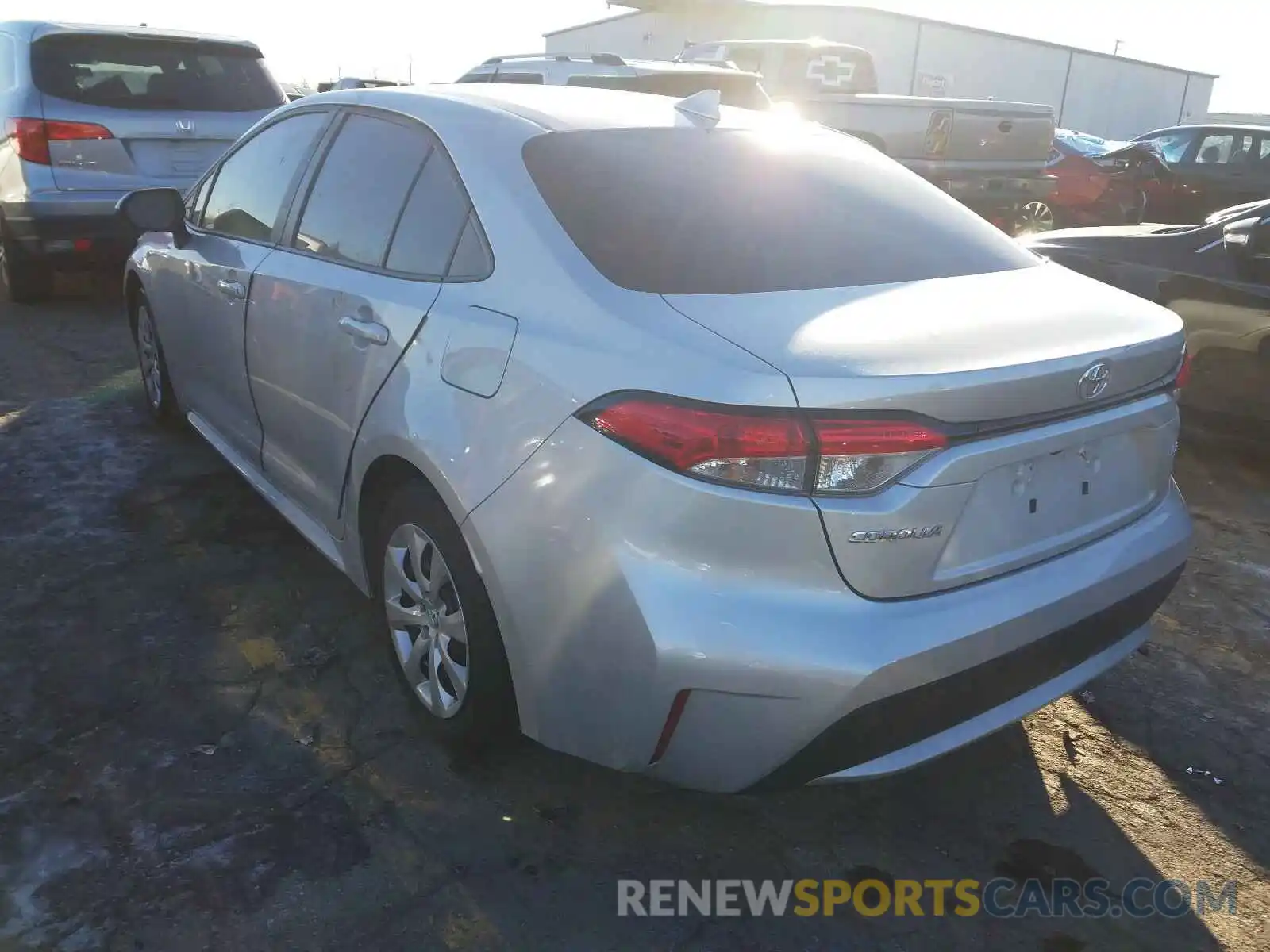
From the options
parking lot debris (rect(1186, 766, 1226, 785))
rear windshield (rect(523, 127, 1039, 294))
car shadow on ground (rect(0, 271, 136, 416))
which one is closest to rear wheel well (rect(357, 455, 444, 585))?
rear windshield (rect(523, 127, 1039, 294))

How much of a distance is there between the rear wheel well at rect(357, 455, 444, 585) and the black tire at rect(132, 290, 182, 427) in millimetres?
2181

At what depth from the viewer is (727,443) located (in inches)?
74.0

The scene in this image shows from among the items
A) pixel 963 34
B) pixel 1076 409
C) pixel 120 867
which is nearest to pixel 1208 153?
pixel 1076 409

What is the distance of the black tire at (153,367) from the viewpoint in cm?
463

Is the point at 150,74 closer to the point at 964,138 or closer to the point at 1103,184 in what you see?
the point at 964,138

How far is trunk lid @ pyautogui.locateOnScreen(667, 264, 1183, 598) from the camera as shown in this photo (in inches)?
75.0

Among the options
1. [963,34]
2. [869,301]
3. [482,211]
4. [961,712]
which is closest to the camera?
[961,712]

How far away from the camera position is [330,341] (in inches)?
113

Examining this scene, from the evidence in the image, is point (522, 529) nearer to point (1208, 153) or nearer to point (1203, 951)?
point (1203, 951)

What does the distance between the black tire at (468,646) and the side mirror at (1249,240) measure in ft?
13.0

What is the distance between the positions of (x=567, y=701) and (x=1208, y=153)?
13.7 meters

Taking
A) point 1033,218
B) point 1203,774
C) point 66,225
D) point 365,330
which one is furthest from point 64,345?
point 1033,218

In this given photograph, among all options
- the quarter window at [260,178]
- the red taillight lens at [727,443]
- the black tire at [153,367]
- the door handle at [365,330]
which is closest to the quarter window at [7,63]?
the black tire at [153,367]

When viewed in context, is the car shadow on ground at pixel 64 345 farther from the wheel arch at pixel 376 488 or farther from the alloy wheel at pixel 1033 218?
the alloy wheel at pixel 1033 218
